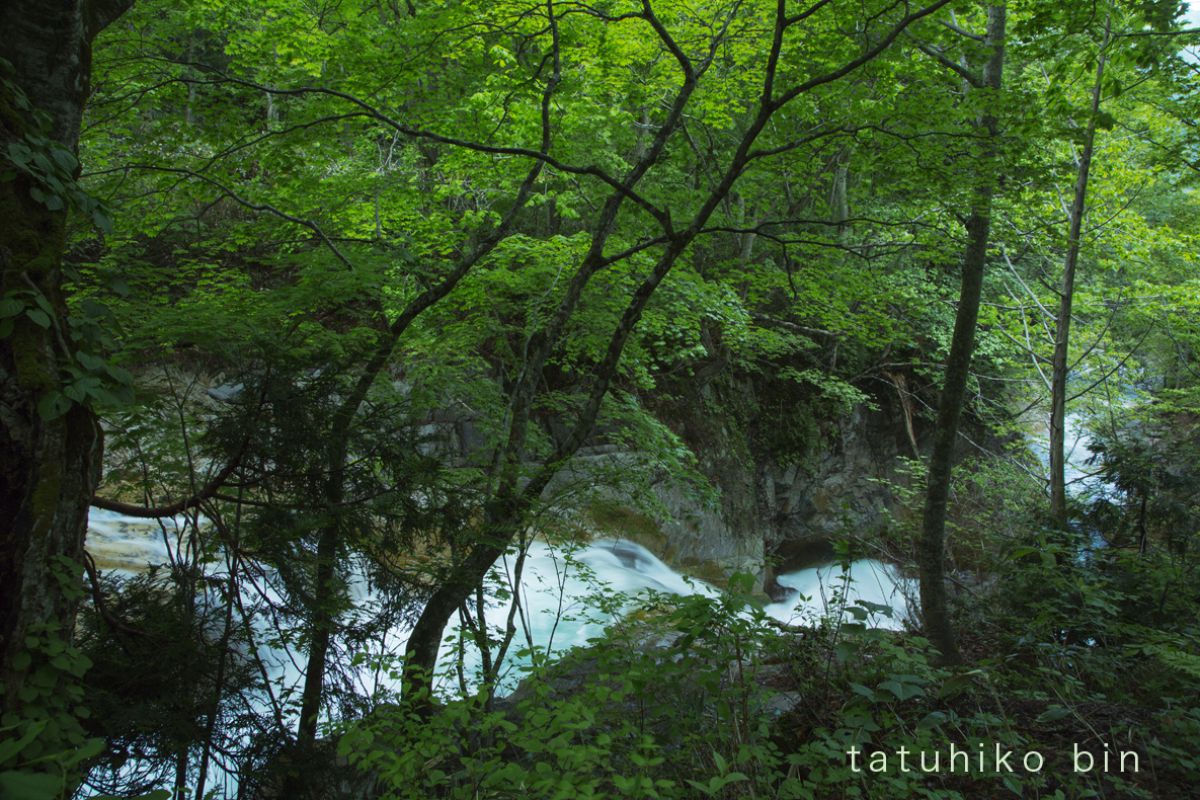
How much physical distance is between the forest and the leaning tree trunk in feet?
0.03

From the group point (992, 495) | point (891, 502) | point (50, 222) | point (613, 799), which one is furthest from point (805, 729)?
point (891, 502)

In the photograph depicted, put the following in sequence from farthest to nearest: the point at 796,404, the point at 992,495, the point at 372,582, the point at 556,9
Answer: the point at 796,404
the point at 992,495
the point at 556,9
the point at 372,582

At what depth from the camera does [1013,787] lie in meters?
2.78

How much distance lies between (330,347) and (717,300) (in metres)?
4.49

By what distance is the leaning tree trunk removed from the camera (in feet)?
6.65

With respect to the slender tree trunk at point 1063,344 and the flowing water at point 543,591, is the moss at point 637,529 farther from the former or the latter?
the slender tree trunk at point 1063,344

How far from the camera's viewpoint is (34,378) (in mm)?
2064

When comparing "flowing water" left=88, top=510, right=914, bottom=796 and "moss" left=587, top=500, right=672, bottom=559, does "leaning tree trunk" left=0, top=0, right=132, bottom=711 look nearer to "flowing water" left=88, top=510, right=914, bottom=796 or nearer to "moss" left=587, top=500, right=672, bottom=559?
"flowing water" left=88, top=510, right=914, bottom=796

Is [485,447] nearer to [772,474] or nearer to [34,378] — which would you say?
[34,378]

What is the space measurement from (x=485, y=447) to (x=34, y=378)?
142 inches

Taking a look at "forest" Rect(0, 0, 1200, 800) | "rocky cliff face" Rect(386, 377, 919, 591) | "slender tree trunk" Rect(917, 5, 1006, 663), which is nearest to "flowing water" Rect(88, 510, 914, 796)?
"forest" Rect(0, 0, 1200, 800)

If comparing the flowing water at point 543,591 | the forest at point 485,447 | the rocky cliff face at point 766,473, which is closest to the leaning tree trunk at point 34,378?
the forest at point 485,447

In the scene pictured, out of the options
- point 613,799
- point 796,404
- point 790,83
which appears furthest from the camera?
point 796,404

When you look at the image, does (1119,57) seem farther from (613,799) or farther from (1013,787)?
(613,799)
